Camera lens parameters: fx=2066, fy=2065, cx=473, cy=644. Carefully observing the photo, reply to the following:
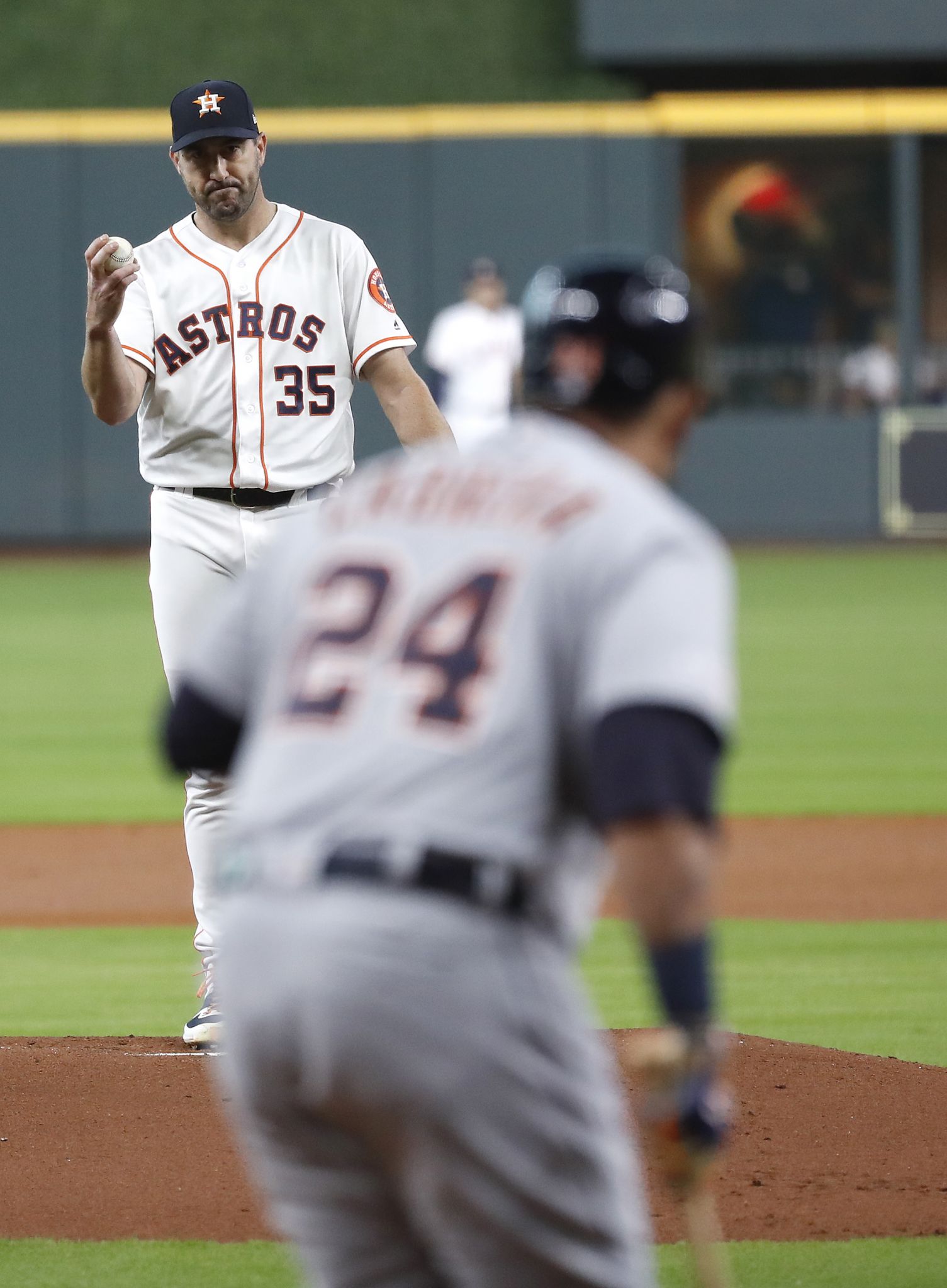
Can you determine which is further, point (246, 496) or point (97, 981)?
point (97, 981)

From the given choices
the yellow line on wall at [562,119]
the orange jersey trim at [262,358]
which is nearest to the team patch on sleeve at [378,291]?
the orange jersey trim at [262,358]

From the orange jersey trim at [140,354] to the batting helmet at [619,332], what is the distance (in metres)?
2.77

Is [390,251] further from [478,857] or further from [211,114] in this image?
[478,857]

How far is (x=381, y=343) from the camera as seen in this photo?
4914 mm

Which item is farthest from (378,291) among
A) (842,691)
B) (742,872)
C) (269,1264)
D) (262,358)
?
(842,691)

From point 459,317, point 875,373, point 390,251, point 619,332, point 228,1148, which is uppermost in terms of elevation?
point 390,251

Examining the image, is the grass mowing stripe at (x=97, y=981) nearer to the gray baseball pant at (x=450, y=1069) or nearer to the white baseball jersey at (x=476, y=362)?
the gray baseball pant at (x=450, y=1069)

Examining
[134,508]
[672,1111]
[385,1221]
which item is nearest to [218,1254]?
[385,1221]

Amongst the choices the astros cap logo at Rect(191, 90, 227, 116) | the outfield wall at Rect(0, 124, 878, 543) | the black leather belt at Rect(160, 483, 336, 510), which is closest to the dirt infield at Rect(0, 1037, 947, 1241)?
the black leather belt at Rect(160, 483, 336, 510)

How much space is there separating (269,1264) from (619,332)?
6.76 ft

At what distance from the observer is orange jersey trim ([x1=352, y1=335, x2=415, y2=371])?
491 centimetres

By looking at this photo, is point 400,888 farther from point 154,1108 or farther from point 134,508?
point 134,508

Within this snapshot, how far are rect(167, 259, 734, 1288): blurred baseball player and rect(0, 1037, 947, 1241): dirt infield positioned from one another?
1.80 metres

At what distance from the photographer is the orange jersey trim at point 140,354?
482 centimetres
